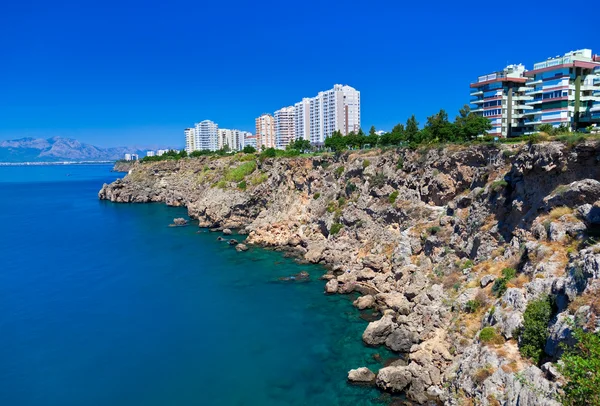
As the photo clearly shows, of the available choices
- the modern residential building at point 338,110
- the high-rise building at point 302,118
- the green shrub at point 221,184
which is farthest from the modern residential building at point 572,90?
the high-rise building at point 302,118

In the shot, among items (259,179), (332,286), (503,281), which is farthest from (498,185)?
(259,179)

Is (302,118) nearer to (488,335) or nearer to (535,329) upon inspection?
(488,335)

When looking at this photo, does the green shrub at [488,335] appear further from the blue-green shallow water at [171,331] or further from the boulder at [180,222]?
the boulder at [180,222]

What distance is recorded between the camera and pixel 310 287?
139ft

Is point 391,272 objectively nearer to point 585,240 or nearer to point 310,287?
point 310,287

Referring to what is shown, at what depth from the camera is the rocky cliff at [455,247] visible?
2172 centimetres

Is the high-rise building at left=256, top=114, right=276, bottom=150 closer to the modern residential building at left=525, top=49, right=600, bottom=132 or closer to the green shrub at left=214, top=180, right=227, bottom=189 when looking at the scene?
the green shrub at left=214, top=180, right=227, bottom=189

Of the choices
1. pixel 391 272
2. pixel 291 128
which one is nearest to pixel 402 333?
pixel 391 272

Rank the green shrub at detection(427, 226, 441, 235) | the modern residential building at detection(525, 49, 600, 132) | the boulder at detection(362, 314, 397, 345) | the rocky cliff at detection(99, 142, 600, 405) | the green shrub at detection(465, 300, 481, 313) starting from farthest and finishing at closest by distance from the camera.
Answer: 1. the modern residential building at detection(525, 49, 600, 132)
2. the green shrub at detection(427, 226, 441, 235)
3. the boulder at detection(362, 314, 397, 345)
4. the green shrub at detection(465, 300, 481, 313)
5. the rocky cliff at detection(99, 142, 600, 405)

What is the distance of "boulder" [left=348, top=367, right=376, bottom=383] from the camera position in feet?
84.4

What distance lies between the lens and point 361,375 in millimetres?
25875

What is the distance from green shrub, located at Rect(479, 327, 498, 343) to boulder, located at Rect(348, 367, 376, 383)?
7.07 metres

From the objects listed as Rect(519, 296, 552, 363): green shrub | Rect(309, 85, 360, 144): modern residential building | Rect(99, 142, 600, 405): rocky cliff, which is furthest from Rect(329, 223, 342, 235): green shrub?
Rect(309, 85, 360, 144): modern residential building

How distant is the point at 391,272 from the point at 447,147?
15850 mm
